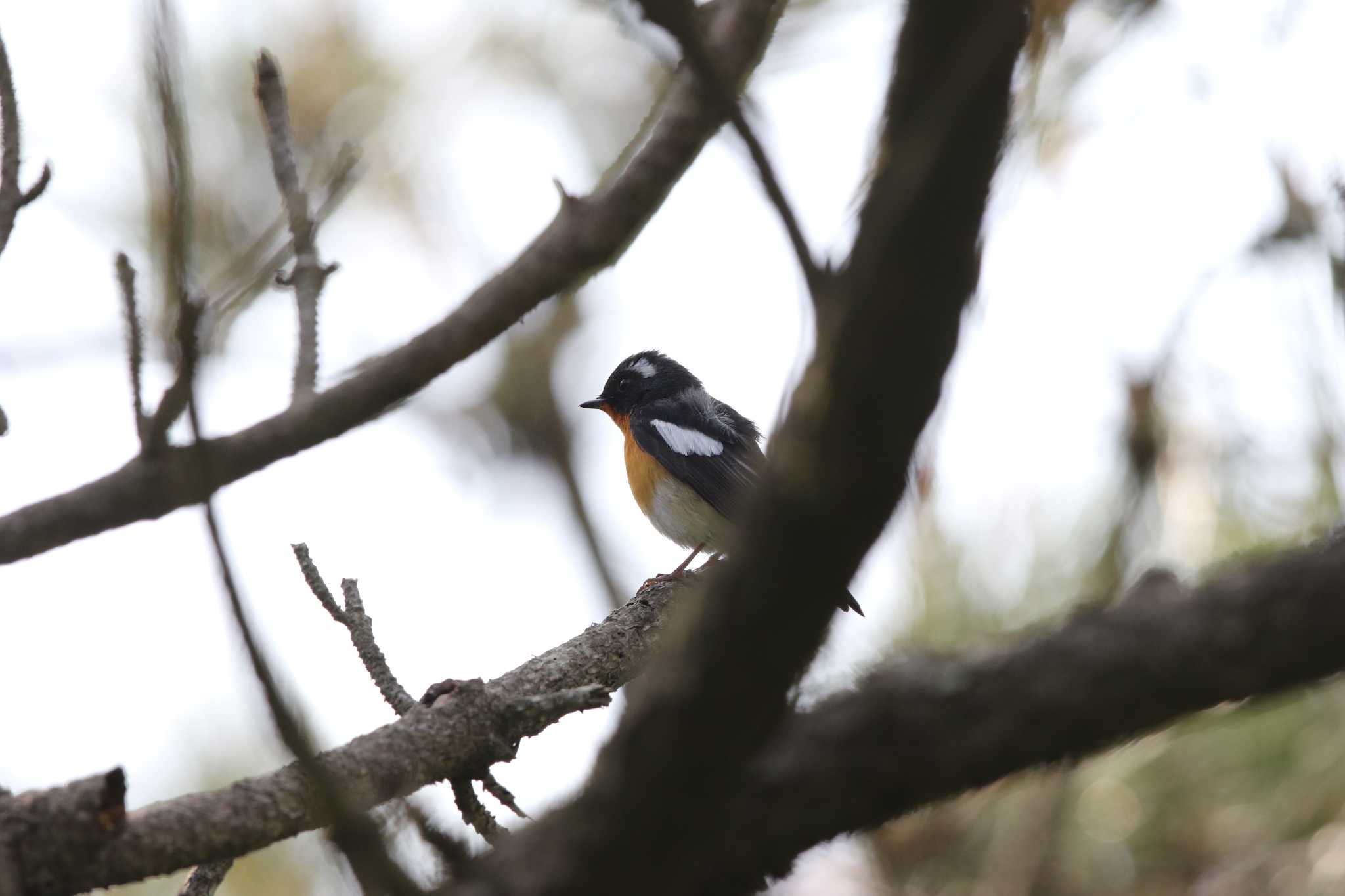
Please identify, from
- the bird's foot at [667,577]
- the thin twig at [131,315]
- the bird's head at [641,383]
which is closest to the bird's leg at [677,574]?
the bird's foot at [667,577]

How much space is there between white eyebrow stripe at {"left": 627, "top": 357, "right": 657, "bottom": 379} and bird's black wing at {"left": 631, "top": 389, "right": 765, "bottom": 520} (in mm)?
289

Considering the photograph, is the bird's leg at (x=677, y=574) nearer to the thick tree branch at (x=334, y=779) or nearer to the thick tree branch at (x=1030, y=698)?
the thick tree branch at (x=334, y=779)

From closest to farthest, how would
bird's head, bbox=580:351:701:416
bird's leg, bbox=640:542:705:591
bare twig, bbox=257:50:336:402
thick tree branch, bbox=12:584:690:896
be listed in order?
thick tree branch, bbox=12:584:690:896 < bare twig, bbox=257:50:336:402 < bird's leg, bbox=640:542:705:591 < bird's head, bbox=580:351:701:416

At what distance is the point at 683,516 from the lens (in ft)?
21.4

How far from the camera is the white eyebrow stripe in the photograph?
765 centimetres

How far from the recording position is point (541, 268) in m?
2.87

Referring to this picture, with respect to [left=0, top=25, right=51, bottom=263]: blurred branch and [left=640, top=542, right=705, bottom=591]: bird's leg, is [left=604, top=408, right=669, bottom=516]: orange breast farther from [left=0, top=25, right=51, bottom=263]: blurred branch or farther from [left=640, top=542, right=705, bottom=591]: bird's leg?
[left=0, top=25, right=51, bottom=263]: blurred branch

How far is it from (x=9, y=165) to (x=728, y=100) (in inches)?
91.7

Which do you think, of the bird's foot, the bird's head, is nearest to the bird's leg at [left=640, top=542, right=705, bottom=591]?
the bird's foot

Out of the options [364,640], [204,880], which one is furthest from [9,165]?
[204,880]

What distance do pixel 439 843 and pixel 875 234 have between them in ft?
2.74

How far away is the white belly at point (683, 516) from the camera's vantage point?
641 centimetres

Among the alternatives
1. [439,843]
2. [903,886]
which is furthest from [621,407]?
[439,843]

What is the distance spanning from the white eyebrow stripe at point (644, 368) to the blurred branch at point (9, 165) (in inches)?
193
